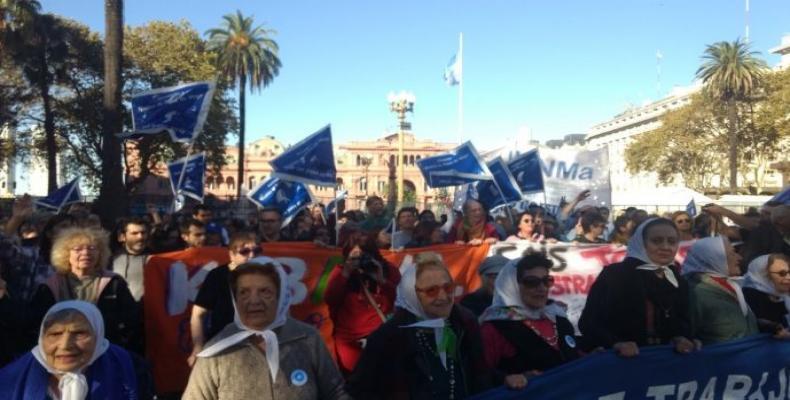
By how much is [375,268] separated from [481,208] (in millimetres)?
3091

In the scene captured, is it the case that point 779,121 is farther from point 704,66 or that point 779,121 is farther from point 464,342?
point 464,342

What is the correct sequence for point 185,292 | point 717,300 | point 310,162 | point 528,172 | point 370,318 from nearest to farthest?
point 717,300
point 370,318
point 185,292
point 310,162
point 528,172

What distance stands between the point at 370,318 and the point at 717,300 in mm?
2143

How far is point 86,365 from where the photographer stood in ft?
10.3


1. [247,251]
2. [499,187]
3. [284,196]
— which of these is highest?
[499,187]

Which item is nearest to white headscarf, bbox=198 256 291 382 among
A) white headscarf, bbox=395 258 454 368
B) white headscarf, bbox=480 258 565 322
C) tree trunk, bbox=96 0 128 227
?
white headscarf, bbox=395 258 454 368

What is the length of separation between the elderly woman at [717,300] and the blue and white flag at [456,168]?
6.87m

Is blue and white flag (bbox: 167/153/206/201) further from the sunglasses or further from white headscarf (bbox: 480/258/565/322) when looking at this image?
white headscarf (bbox: 480/258/565/322)

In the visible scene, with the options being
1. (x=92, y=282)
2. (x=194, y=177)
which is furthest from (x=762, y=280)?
(x=194, y=177)

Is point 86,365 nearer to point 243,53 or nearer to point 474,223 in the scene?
point 474,223

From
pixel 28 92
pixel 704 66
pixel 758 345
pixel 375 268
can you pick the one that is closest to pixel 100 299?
pixel 375 268

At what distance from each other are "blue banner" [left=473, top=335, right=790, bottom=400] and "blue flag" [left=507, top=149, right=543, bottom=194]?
26.2 ft

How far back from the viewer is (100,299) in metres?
4.66

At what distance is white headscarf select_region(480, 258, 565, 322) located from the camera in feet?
12.7
